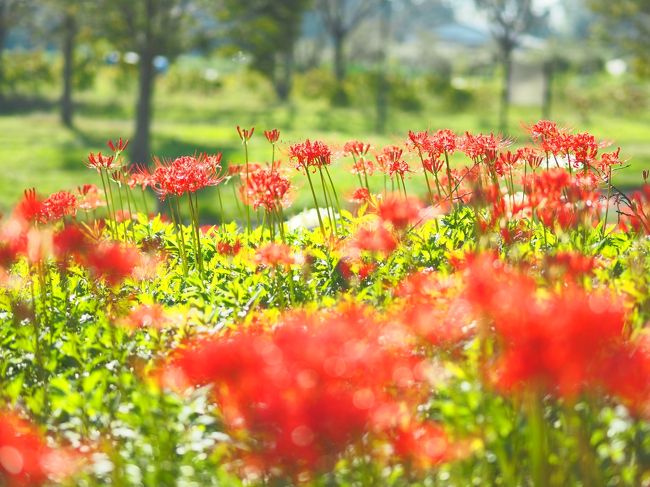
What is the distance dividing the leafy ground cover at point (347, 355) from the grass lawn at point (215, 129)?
834 cm

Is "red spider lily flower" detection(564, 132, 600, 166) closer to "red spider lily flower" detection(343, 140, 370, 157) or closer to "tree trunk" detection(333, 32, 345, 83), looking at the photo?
"red spider lily flower" detection(343, 140, 370, 157)

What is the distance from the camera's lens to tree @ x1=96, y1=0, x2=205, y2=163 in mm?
17391

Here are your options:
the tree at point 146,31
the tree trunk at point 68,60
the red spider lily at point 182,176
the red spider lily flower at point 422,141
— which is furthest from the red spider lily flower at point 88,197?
the tree trunk at point 68,60

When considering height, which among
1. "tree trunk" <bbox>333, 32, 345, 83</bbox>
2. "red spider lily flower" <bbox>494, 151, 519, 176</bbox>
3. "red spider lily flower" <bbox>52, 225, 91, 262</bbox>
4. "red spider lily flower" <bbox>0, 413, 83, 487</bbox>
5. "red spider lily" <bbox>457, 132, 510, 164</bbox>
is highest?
"tree trunk" <bbox>333, 32, 345, 83</bbox>

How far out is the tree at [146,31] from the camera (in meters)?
17.4

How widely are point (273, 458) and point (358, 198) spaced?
2.74m

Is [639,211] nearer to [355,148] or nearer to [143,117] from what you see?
[355,148]

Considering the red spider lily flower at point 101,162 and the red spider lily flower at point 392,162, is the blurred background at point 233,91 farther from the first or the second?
the red spider lily flower at point 392,162

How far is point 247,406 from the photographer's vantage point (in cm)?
225

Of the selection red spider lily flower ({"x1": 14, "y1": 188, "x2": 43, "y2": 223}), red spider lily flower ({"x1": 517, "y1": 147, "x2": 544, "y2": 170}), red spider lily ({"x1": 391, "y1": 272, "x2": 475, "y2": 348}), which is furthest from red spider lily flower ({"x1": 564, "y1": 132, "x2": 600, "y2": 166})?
red spider lily flower ({"x1": 14, "y1": 188, "x2": 43, "y2": 223})

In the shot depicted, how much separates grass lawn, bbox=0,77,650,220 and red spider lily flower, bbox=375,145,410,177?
8.07 metres

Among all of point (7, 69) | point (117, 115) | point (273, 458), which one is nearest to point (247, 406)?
point (273, 458)

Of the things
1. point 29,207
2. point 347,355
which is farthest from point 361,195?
point 347,355

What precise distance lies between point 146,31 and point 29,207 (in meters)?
14.3
